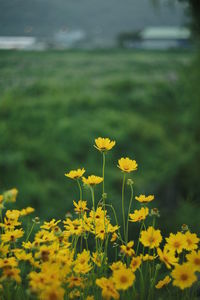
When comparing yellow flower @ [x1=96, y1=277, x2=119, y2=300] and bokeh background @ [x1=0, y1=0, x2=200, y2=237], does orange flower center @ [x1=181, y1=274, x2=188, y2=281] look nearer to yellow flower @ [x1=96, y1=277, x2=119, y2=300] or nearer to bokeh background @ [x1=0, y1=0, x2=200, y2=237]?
yellow flower @ [x1=96, y1=277, x2=119, y2=300]

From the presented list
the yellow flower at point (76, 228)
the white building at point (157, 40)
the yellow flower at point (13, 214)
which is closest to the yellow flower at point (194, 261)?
the yellow flower at point (76, 228)

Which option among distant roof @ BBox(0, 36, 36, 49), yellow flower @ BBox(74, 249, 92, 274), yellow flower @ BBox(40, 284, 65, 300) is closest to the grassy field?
distant roof @ BBox(0, 36, 36, 49)

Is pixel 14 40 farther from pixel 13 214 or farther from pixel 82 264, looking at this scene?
pixel 82 264

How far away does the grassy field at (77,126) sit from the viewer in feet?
15.1

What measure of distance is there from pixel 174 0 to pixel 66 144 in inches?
122

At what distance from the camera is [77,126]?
6094 millimetres

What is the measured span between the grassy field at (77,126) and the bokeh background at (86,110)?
0.02m

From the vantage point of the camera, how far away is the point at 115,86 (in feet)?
26.5

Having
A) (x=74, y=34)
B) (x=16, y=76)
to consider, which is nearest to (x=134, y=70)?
(x=74, y=34)

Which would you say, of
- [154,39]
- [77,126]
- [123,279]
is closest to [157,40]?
[154,39]

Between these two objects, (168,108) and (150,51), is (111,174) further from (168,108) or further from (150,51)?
(150,51)

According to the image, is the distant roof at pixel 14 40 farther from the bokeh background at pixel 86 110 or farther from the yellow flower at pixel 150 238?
the yellow flower at pixel 150 238

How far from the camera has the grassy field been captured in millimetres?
4590

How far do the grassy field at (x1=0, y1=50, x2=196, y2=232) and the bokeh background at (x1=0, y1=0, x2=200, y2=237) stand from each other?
0.7 inches
